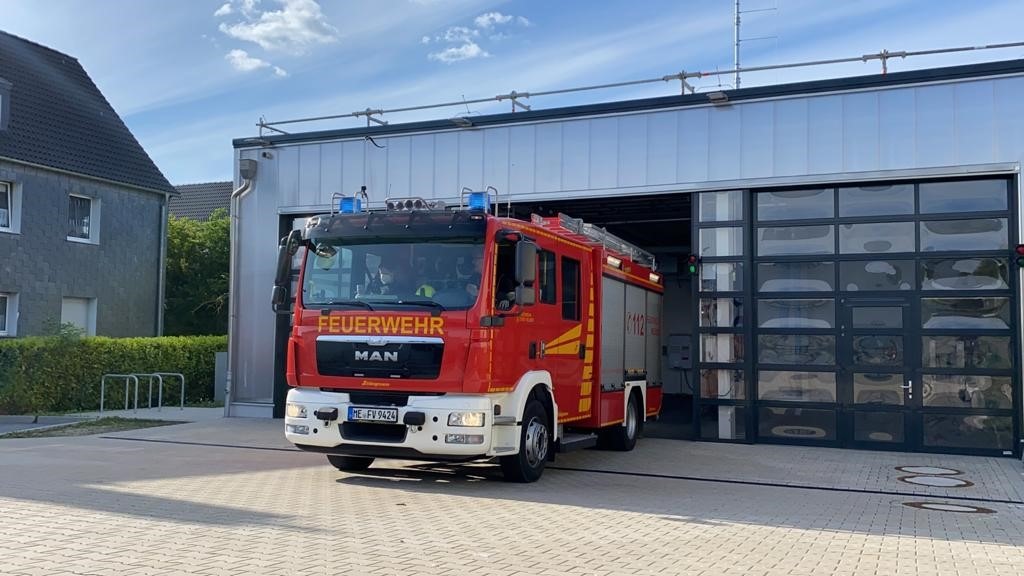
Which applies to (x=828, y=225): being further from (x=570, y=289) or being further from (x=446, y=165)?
(x=446, y=165)

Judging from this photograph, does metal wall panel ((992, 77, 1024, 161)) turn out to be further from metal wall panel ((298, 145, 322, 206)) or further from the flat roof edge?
metal wall panel ((298, 145, 322, 206))

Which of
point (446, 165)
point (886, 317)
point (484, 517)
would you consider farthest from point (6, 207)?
point (886, 317)

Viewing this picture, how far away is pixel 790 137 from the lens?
14.0 m

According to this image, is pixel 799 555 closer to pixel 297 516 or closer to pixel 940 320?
pixel 297 516

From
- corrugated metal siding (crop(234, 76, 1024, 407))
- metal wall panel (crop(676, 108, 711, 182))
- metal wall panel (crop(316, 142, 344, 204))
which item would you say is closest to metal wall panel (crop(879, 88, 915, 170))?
corrugated metal siding (crop(234, 76, 1024, 407))

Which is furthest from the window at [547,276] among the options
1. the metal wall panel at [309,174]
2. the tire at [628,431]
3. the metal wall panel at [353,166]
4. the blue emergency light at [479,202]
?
the metal wall panel at [309,174]

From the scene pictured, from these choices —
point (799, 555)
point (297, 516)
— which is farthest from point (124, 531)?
point (799, 555)

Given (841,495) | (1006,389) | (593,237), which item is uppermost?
(593,237)

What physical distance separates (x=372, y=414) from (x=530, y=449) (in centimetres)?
175

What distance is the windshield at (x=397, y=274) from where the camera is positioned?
30.2 ft

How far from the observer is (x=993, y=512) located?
8992 mm

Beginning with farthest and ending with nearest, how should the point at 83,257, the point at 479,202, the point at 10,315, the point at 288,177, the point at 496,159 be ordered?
the point at 83,257 → the point at 10,315 → the point at 288,177 → the point at 496,159 → the point at 479,202

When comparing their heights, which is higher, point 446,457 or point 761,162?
point 761,162

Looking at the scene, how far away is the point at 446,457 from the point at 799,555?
358cm
